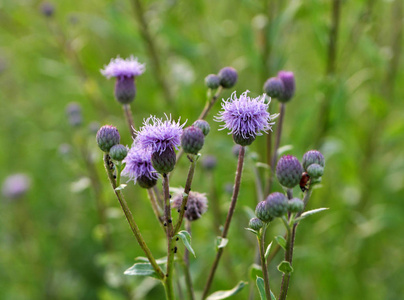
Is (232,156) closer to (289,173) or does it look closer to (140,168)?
(140,168)

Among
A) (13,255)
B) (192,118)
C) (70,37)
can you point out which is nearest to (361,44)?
(192,118)

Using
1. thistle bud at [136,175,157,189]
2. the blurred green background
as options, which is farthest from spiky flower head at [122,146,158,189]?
the blurred green background

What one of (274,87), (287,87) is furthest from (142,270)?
(287,87)

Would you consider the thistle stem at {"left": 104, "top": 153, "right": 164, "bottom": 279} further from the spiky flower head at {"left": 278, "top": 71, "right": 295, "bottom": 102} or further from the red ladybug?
the spiky flower head at {"left": 278, "top": 71, "right": 295, "bottom": 102}

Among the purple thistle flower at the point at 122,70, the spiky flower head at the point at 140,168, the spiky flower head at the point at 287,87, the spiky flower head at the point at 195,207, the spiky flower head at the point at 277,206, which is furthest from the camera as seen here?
the purple thistle flower at the point at 122,70

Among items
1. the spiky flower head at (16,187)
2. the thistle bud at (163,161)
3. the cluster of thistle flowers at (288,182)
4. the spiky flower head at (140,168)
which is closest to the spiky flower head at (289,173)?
the cluster of thistle flowers at (288,182)

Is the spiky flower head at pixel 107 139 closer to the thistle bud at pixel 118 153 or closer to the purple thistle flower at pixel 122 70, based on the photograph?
the thistle bud at pixel 118 153

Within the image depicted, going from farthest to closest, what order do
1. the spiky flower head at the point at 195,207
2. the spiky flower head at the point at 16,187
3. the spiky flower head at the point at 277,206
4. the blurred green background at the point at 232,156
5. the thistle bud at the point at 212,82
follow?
the spiky flower head at the point at 16,187
the blurred green background at the point at 232,156
the thistle bud at the point at 212,82
the spiky flower head at the point at 195,207
the spiky flower head at the point at 277,206
